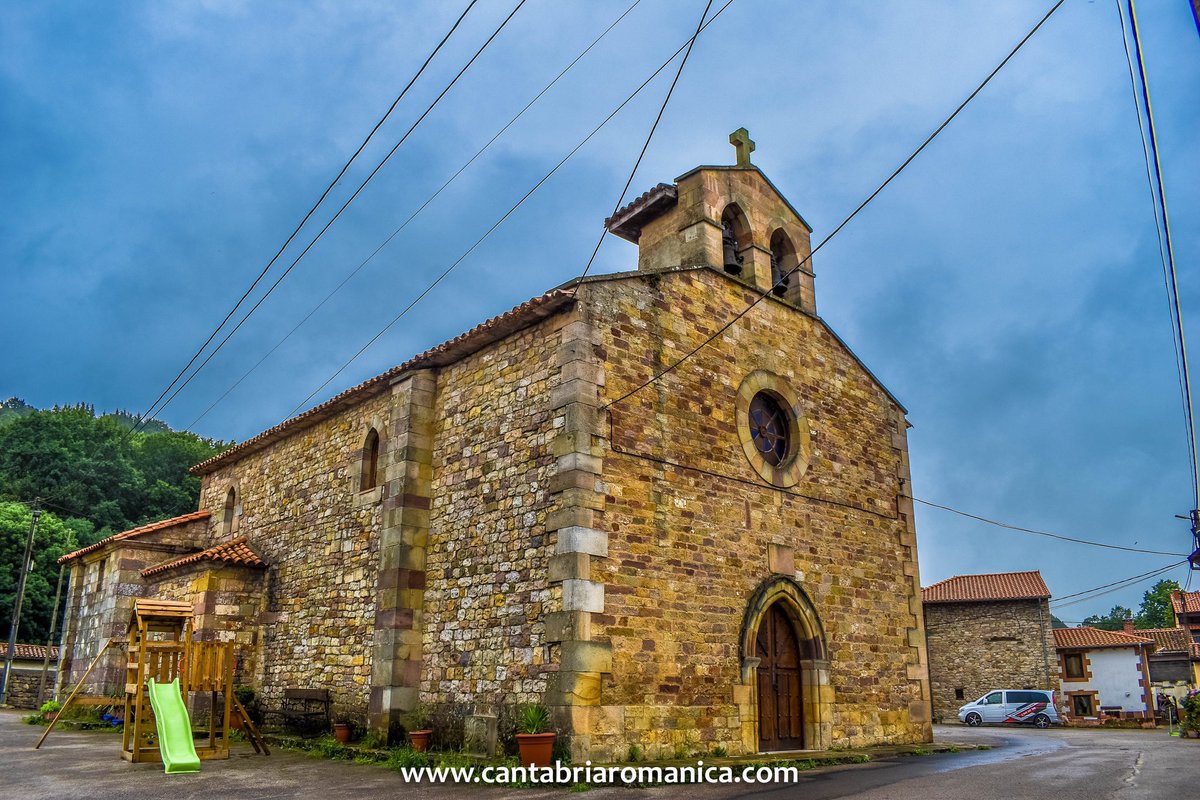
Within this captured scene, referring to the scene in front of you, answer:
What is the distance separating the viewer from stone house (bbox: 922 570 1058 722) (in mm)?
31875

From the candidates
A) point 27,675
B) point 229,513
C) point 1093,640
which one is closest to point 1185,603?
point 1093,640

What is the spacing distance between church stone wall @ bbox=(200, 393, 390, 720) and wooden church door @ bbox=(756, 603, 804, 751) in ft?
20.8

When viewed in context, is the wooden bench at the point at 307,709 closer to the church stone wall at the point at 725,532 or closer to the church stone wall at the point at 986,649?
the church stone wall at the point at 725,532

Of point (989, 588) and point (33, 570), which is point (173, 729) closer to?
point (989, 588)

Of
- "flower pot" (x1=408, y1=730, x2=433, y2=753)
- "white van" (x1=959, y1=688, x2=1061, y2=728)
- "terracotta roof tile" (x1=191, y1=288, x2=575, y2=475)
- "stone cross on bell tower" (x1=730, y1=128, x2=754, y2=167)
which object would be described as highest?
"stone cross on bell tower" (x1=730, y1=128, x2=754, y2=167)

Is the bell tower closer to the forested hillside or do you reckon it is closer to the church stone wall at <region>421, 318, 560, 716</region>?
the church stone wall at <region>421, 318, 560, 716</region>

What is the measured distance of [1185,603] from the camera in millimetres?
39406

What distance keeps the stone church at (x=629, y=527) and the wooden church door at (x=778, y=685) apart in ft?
0.14

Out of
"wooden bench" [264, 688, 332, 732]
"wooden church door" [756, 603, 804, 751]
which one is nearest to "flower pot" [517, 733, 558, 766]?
"wooden church door" [756, 603, 804, 751]

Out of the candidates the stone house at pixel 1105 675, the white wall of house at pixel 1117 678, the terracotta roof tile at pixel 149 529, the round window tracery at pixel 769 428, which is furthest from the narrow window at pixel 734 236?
the white wall of house at pixel 1117 678

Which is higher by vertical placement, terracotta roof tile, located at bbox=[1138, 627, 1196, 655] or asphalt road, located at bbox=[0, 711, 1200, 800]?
terracotta roof tile, located at bbox=[1138, 627, 1196, 655]

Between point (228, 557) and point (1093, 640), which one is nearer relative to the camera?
point (228, 557)

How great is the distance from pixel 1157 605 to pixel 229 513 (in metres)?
77.1

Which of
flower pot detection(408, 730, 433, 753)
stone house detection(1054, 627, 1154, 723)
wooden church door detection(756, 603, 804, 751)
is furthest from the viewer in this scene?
stone house detection(1054, 627, 1154, 723)
